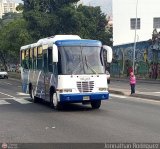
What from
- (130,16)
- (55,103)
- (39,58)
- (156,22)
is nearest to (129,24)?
(130,16)

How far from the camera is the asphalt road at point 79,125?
1191 cm

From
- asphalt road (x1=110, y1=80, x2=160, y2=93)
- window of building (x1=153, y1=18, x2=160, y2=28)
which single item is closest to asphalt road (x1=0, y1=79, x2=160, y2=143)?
asphalt road (x1=110, y1=80, x2=160, y2=93)

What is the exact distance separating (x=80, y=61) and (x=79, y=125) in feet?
16.2

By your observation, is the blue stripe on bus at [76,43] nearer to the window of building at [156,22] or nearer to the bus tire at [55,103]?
the bus tire at [55,103]

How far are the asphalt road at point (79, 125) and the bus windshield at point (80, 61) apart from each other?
5.15 ft

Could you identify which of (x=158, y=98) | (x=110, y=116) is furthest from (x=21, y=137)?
(x=158, y=98)

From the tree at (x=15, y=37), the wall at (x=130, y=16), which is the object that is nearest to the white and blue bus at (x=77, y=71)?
the tree at (x=15, y=37)

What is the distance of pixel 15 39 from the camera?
68.6 metres

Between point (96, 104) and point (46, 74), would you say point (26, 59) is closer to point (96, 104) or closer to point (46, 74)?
point (46, 74)

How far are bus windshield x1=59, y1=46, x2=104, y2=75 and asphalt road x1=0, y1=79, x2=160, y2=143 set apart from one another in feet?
5.15

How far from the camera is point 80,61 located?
748 inches

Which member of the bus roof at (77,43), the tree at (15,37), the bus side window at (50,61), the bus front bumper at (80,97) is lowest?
the bus front bumper at (80,97)

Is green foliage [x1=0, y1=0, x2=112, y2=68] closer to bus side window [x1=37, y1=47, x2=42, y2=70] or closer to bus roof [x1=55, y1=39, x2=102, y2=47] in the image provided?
bus side window [x1=37, y1=47, x2=42, y2=70]

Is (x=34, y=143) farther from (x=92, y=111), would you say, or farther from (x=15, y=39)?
(x=15, y=39)
